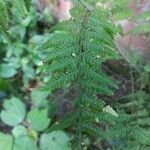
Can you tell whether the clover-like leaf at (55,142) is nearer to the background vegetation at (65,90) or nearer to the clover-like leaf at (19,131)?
the background vegetation at (65,90)

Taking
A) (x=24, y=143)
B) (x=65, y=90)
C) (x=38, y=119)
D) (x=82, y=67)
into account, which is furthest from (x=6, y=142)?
(x=82, y=67)

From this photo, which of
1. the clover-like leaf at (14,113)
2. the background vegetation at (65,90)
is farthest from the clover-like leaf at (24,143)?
the clover-like leaf at (14,113)

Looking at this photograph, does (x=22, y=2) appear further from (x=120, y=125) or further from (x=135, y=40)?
(x=135, y=40)

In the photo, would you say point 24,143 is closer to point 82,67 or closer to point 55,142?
point 55,142

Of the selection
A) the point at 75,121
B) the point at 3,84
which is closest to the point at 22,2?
the point at 75,121

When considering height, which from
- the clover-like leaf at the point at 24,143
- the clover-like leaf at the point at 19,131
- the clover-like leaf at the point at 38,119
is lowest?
the clover-like leaf at the point at 24,143

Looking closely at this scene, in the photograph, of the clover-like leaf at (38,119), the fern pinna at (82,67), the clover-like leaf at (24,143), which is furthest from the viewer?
the clover-like leaf at (38,119)
